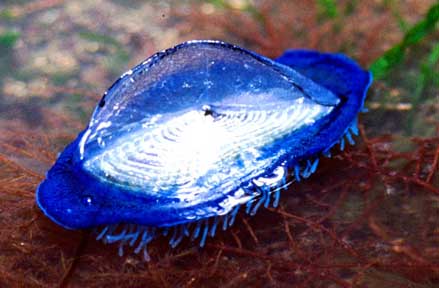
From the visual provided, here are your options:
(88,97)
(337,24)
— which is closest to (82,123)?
(88,97)

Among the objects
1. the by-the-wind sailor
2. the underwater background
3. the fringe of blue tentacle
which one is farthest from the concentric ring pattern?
the underwater background

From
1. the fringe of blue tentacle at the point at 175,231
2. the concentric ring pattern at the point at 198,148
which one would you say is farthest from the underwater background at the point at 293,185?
the concentric ring pattern at the point at 198,148

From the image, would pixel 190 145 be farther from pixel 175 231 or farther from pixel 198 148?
pixel 175 231

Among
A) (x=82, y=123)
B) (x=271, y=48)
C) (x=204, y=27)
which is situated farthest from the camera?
(x=204, y=27)

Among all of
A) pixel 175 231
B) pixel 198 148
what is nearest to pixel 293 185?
pixel 198 148

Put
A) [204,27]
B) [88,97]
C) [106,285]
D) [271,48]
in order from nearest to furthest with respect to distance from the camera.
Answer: [106,285] → [88,97] → [271,48] → [204,27]

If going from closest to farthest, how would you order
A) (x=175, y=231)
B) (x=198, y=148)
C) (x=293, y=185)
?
(x=175, y=231) → (x=198, y=148) → (x=293, y=185)

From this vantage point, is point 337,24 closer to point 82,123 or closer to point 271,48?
point 271,48
